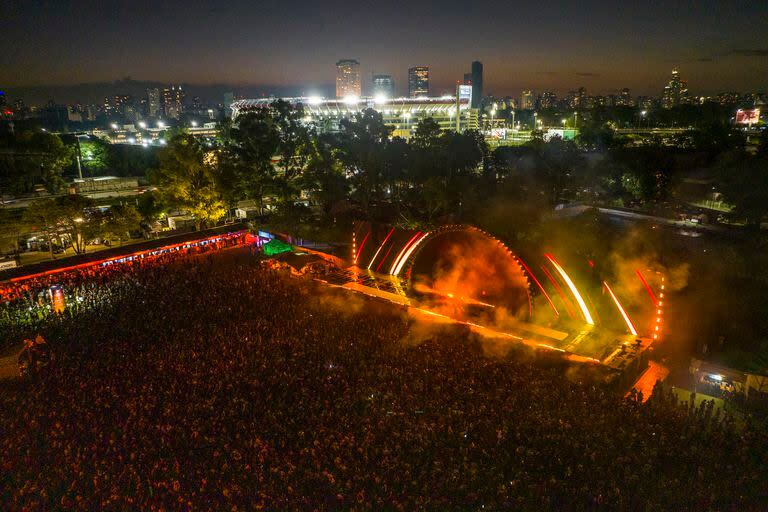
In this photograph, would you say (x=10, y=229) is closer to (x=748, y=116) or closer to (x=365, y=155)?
(x=365, y=155)

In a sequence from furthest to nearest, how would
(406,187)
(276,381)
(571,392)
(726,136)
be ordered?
(726,136) < (406,187) < (276,381) < (571,392)

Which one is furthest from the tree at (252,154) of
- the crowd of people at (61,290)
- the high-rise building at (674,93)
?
the high-rise building at (674,93)

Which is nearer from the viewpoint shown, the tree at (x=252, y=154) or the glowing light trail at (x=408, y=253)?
the glowing light trail at (x=408, y=253)

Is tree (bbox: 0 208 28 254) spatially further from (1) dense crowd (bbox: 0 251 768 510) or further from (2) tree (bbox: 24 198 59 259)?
(1) dense crowd (bbox: 0 251 768 510)

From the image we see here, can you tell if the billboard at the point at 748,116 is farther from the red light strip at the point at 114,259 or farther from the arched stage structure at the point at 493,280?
the red light strip at the point at 114,259

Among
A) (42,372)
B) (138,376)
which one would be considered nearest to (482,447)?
(138,376)

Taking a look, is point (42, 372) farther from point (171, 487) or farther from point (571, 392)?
point (571, 392)

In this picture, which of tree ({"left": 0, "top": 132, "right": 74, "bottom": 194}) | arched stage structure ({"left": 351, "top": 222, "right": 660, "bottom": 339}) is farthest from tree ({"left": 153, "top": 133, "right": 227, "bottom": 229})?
tree ({"left": 0, "top": 132, "right": 74, "bottom": 194})
